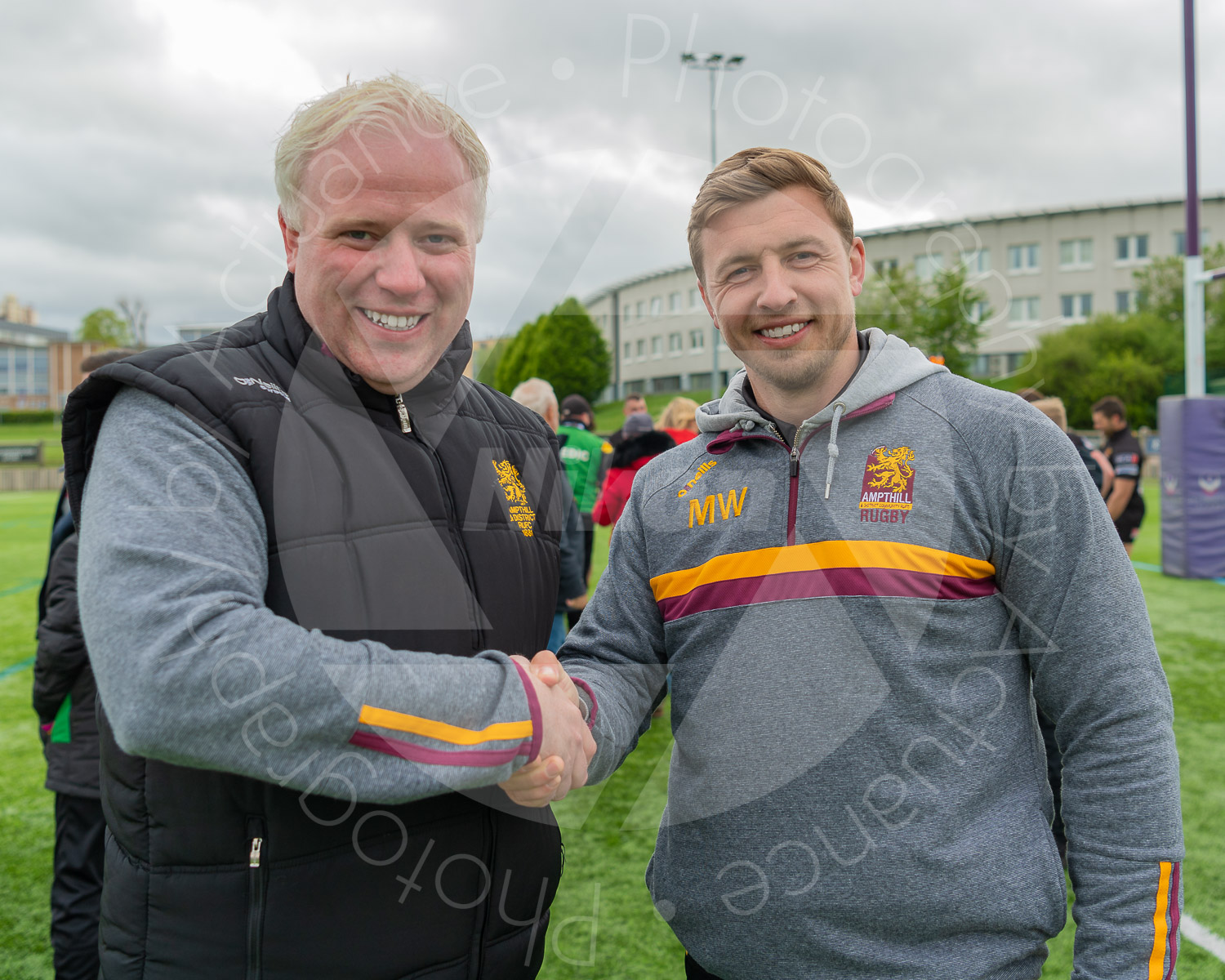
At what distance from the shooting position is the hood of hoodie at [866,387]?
57.8 inches

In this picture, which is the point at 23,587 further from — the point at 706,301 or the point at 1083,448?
the point at 1083,448

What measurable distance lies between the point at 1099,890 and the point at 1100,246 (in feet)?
91.5

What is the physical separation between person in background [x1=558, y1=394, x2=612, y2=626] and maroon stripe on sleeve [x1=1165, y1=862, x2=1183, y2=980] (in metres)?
2.98

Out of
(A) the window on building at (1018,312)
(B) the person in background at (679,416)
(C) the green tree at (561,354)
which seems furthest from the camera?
(B) the person in background at (679,416)

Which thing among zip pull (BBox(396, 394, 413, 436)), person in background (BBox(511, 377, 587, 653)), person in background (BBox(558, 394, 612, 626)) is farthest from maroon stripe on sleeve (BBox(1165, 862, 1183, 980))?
person in background (BBox(558, 394, 612, 626))

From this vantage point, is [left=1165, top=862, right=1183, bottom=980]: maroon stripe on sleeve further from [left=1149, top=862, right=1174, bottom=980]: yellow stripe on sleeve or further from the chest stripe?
the chest stripe

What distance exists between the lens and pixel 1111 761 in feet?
4.21

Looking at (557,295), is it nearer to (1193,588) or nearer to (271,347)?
(271,347)

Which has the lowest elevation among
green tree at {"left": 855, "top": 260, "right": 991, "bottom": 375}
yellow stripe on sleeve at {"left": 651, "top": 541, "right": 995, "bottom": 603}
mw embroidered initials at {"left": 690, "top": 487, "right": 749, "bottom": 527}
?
yellow stripe on sleeve at {"left": 651, "top": 541, "right": 995, "bottom": 603}

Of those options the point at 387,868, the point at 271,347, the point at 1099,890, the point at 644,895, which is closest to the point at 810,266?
the point at 271,347

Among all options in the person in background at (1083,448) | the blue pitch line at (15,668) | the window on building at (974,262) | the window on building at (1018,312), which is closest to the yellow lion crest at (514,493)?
the window on building at (974,262)

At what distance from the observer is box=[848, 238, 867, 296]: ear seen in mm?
1607

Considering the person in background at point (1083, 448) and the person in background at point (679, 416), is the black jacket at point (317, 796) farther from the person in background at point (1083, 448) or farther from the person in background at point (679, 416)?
the person in background at point (679, 416)

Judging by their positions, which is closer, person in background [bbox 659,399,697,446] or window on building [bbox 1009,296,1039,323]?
window on building [bbox 1009,296,1039,323]
